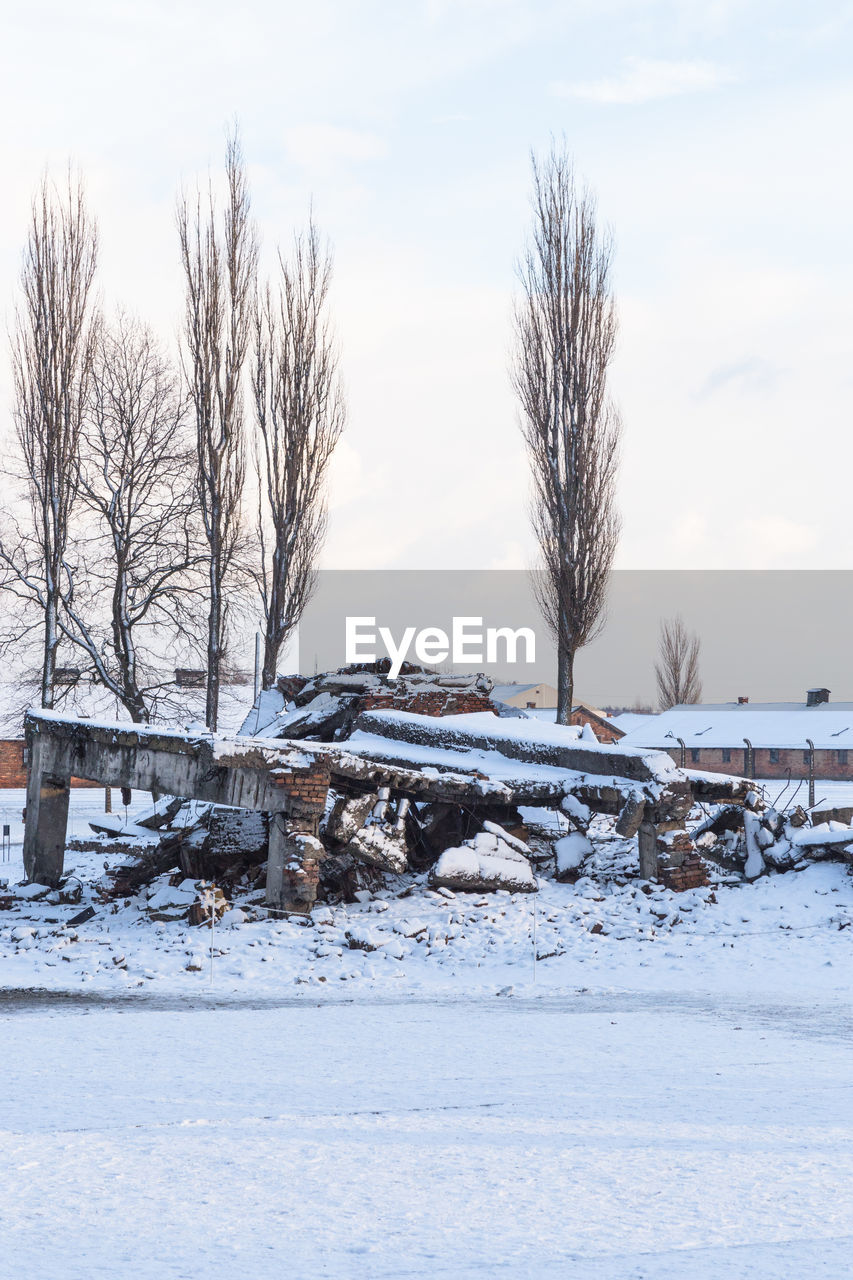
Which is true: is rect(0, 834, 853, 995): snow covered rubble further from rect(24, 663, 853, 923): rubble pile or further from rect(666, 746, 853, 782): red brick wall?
rect(666, 746, 853, 782): red brick wall

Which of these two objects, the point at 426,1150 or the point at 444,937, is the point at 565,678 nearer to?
the point at 444,937

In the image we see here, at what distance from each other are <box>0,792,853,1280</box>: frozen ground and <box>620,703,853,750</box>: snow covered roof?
Result: 4207 cm

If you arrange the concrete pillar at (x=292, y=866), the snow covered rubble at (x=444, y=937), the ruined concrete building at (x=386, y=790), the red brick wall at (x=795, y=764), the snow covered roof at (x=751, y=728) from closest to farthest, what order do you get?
the snow covered rubble at (x=444, y=937) → the concrete pillar at (x=292, y=866) → the ruined concrete building at (x=386, y=790) → the red brick wall at (x=795, y=764) → the snow covered roof at (x=751, y=728)

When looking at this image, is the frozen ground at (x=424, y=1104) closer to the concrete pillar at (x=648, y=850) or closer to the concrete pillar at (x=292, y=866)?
the concrete pillar at (x=292, y=866)

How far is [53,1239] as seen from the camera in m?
3.88

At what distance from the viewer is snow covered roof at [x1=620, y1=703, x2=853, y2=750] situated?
53.5 meters

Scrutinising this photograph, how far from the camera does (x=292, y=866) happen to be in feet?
39.8

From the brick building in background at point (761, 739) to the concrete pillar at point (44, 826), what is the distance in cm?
3897

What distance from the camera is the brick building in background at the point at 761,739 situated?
52906mm

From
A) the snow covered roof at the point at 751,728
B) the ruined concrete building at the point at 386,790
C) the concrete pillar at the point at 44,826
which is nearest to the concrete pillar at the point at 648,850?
the ruined concrete building at the point at 386,790

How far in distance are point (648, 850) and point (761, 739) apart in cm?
4217

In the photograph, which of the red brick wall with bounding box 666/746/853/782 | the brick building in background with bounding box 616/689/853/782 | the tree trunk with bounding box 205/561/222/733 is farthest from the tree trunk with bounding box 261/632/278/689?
the red brick wall with bounding box 666/746/853/782

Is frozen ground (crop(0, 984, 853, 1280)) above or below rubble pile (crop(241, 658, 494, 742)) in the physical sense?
below

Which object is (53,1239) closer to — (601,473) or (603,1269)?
(603,1269)
